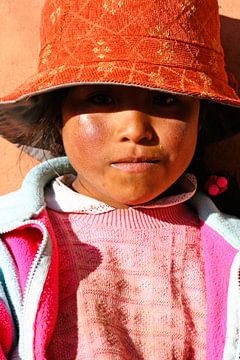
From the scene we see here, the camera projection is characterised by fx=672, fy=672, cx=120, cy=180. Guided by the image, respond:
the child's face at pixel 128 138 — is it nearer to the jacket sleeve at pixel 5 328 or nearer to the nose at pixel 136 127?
the nose at pixel 136 127

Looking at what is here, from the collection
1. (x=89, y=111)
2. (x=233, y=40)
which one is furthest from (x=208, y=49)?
(x=233, y=40)

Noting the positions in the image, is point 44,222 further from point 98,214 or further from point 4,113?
point 4,113

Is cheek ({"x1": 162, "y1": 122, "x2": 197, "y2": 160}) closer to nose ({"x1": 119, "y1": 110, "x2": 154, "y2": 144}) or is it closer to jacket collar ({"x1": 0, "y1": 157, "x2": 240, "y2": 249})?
nose ({"x1": 119, "y1": 110, "x2": 154, "y2": 144})

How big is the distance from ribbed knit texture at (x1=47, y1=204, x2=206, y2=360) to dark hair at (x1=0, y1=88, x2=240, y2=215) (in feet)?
0.70

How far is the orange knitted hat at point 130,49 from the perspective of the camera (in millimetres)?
1268

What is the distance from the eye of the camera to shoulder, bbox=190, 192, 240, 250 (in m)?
1.45

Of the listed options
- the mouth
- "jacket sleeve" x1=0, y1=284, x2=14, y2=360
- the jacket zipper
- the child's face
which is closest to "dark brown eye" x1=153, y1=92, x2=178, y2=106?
the child's face

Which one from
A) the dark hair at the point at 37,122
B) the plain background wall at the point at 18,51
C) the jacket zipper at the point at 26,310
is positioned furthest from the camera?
the plain background wall at the point at 18,51

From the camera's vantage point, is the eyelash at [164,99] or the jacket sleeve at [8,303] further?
the eyelash at [164,99]

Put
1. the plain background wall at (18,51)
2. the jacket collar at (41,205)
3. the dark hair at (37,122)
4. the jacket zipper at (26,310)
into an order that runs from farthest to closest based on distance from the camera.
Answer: the plain background wall at (18,51) → the dark hair at (37,122) → the jacket collar at (41,205) → the jacket zipper at (26,310)

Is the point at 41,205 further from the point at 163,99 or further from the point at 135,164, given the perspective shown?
the point at 163,99

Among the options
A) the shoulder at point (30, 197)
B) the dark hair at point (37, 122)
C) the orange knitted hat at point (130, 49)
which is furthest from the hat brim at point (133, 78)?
the shoulder at point (30, 197)

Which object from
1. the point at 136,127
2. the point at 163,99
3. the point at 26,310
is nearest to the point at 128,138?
the point at 136,127

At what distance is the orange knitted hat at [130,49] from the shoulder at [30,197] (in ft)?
0.67
